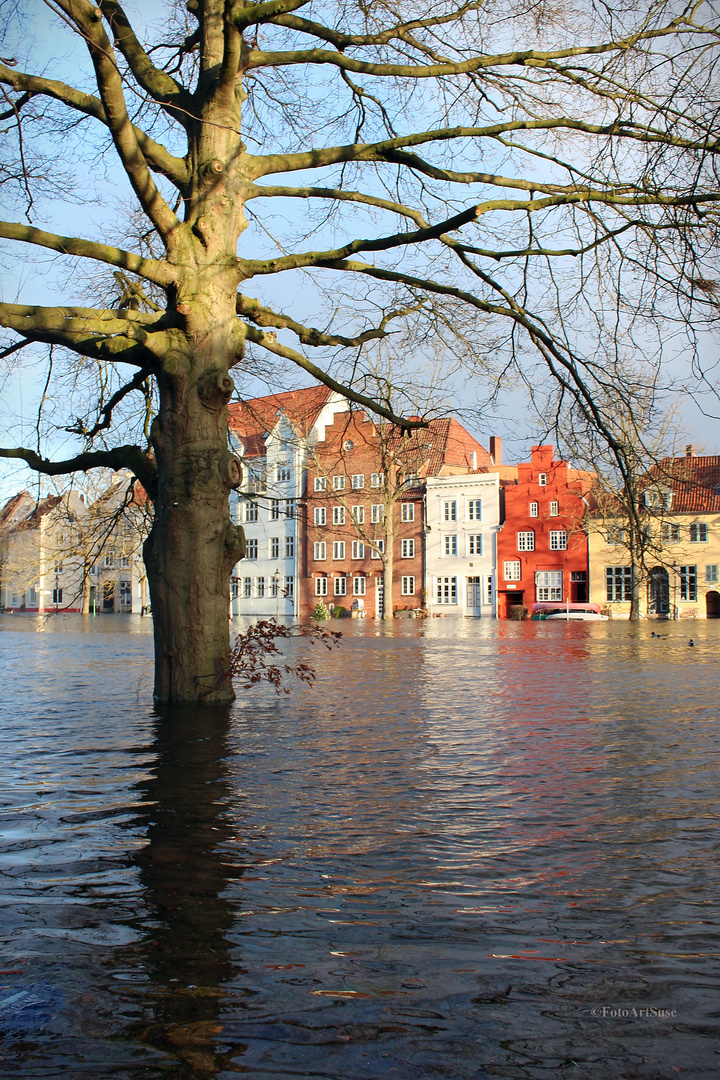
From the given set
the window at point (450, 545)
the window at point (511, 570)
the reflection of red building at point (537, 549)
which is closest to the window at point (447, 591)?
the window at point (450, 545)

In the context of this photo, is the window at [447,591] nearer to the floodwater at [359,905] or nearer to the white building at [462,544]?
the white building at [462,544]

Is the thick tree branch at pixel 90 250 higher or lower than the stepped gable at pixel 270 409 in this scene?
higher

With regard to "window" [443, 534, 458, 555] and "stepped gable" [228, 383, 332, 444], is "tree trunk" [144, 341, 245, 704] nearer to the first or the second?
"stepped gable" [228, 383, 332, 444]

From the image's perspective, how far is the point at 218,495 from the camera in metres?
8.52

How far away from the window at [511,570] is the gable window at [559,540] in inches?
103

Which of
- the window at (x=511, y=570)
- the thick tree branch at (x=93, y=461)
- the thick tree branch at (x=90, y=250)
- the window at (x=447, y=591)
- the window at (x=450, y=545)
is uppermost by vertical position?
the window at (x=450, y=545)

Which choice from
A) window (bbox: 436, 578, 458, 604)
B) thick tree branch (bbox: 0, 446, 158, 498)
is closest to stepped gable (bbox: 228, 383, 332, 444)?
thick tree branch (bbox: 0, 446, 158, 498)

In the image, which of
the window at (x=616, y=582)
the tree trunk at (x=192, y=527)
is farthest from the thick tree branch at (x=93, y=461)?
the window at (x=616, y=582)

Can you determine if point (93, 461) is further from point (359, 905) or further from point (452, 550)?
point (452, 550)

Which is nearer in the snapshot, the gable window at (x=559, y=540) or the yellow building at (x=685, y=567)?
the yellow building at (x=685, y=567)

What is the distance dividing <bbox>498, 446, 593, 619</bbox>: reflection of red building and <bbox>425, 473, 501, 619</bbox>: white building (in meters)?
0.89

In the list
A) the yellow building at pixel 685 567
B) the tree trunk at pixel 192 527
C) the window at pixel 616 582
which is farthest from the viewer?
the window at pixel 616 582

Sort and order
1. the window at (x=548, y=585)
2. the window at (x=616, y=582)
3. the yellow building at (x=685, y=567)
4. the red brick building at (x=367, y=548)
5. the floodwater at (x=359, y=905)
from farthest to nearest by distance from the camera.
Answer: the red brick building at (x=367, y=548) < the window at (x=548, y=585) < the window at (x=616, y=582) < the yellow building at (x=685, y=567) < the floodwater at (x=359, y=905)

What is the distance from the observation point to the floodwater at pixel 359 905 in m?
2.23
